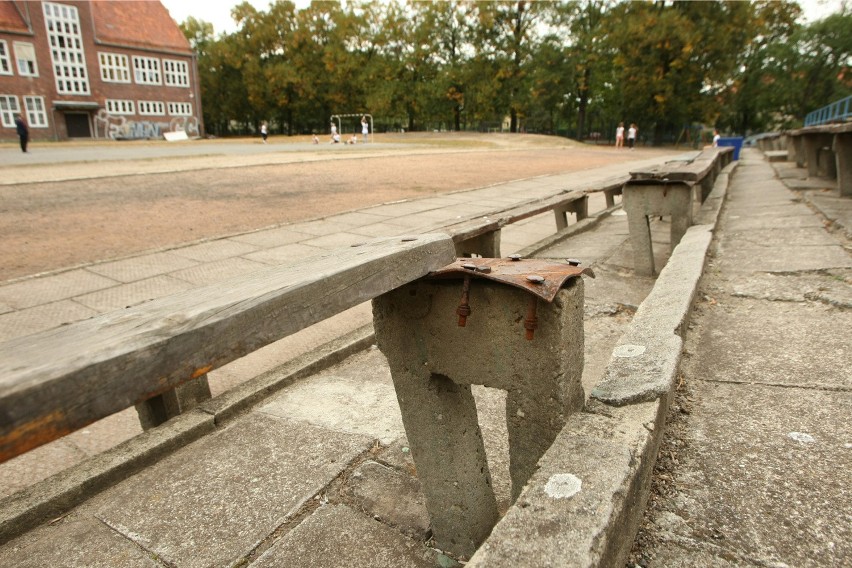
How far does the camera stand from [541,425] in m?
1.68

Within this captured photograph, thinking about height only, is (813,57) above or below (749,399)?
above

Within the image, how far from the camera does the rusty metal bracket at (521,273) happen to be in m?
1.39

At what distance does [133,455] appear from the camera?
2324 millimetres

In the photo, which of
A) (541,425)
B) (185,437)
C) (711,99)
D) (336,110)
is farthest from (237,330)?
(336,110)

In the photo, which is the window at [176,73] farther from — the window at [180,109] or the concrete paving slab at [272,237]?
the concrete paving slab at [272,237]

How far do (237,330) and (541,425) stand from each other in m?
1.01

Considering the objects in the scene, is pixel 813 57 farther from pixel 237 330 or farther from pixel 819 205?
pixel 237 330

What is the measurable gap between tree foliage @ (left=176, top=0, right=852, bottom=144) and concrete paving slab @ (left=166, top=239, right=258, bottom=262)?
33.7m

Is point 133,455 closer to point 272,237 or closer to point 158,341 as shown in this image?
point 158,341

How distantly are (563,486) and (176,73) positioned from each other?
52701mm

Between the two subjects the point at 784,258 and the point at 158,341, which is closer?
the point at 158,341

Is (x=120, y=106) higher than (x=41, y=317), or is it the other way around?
(x=120, y=106)

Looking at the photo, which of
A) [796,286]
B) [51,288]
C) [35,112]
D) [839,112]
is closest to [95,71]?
[35,112]

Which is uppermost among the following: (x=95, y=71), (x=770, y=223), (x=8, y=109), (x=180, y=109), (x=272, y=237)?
(x=95, y=71)
